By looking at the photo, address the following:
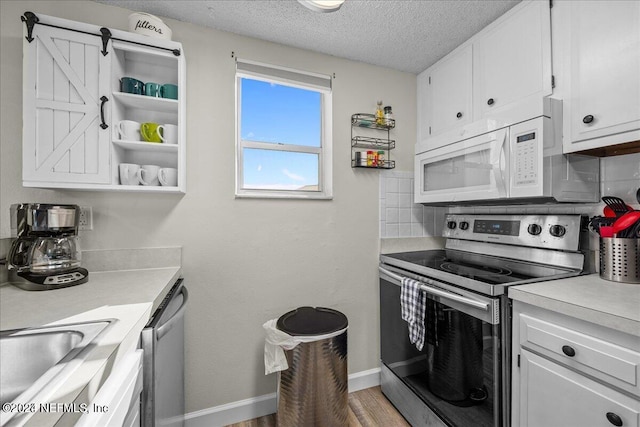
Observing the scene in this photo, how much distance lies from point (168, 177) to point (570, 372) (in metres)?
1.86

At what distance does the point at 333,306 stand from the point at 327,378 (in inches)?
21.6

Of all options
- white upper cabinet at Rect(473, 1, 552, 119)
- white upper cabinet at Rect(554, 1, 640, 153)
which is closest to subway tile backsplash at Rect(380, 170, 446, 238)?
white upper cabinet at Rect(473, 1, 552, 119)

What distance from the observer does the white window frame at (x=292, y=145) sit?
1.78 metres

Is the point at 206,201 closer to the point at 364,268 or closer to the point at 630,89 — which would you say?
the point at 364,268

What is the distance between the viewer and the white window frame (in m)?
1.78

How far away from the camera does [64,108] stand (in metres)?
1.23

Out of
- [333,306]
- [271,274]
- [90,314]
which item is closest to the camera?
[90,314]

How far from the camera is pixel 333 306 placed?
1.96 meters

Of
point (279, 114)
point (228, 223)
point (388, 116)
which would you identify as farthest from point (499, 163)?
point (228, 223)

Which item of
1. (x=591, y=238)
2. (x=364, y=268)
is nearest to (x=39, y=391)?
(x=364, y=268)

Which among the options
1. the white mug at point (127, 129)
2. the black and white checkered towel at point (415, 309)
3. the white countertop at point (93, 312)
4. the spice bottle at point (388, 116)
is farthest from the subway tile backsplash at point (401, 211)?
the white mug at point (127, 129)

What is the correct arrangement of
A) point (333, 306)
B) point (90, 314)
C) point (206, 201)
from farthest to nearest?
point (333, 306) → point (206, 201) → point (90, 314)

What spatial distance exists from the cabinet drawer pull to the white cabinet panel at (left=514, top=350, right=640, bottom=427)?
0.21ft

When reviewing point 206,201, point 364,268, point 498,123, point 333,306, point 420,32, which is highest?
point 420,32
